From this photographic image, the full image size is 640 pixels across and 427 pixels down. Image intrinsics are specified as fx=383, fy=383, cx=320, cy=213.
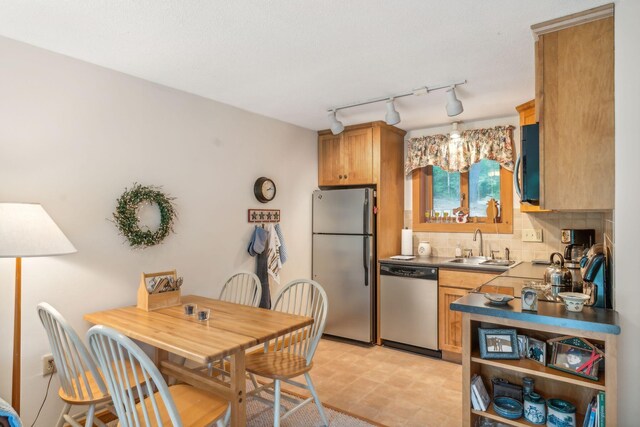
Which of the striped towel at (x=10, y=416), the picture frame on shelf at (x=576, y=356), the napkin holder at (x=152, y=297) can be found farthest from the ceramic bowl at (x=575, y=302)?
the napkin holder at (x=152, y=297)

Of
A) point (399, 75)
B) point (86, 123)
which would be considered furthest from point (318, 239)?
point (86, 123)

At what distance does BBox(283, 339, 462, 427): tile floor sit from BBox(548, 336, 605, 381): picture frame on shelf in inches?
37.5

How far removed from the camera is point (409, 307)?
362cm

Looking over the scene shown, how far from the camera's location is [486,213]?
12.7 ft

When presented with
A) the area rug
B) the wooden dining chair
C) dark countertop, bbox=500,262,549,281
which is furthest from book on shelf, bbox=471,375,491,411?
the wooden dining chair

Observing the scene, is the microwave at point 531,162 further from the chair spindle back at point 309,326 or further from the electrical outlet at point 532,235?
the electrical outlet at point 532,235

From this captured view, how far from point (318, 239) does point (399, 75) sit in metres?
2.05

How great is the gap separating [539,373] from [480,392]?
31 cm

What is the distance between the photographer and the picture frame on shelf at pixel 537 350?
1817 mm

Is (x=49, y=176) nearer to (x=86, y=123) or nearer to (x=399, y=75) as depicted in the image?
(x=86, y=123)

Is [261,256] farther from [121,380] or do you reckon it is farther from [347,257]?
[121,380]

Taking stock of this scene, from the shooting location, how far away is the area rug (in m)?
2.43

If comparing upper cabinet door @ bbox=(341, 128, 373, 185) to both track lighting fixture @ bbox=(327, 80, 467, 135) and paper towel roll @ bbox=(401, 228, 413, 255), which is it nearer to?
track lighting fixture @ bbox=(327, 80, 467, 135)

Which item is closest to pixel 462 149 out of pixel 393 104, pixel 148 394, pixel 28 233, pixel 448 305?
pixel 393 104
